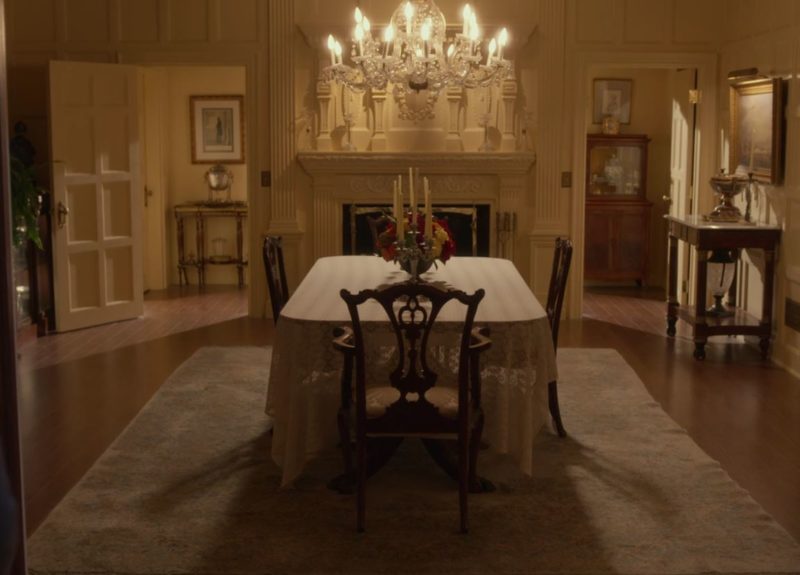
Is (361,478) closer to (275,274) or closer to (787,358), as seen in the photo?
(275,274)

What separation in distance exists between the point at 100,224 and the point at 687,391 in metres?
4.57

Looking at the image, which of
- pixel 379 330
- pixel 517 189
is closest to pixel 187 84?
pixel 517 189

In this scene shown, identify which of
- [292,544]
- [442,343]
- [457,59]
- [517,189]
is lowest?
[292,544]

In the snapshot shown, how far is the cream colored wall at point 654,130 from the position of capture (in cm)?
1055

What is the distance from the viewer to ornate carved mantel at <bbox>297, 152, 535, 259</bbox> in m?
8.63

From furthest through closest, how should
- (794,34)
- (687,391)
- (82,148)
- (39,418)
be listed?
(82,148) → (794,34) → (687,391) → (39,418)

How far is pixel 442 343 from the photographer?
4.41 m

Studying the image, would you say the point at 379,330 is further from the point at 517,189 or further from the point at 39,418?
the point at 517,189

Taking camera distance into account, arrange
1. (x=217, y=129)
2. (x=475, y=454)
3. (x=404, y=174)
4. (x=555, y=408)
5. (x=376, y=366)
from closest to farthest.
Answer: (x=475, y=454) → (x=376, y=366) → (x=555, y=408) → (x=404, y=174) → (x=217, y=129)

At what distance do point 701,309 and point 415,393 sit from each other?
3.63 meters

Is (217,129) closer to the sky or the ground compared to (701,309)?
closer to the sky

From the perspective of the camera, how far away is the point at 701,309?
24.0 feet

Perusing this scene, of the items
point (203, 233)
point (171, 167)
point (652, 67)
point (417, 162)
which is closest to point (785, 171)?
point (652, 67)

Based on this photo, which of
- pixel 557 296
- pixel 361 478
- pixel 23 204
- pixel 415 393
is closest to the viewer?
pixel 361 478
